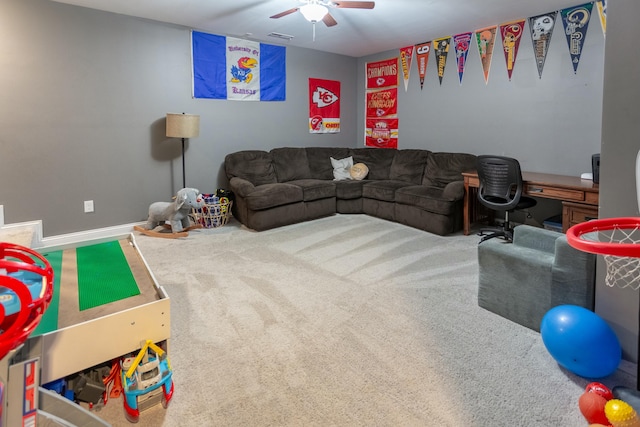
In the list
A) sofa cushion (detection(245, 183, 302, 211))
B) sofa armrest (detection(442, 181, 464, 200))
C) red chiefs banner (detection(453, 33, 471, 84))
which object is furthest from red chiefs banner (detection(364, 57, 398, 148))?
sofa cushion (detection(245, 183, 302, 211))

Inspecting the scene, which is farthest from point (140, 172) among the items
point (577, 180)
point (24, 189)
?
point (577, 180)

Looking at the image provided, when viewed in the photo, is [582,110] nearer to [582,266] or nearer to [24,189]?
[582,266]

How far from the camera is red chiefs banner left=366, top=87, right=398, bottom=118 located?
597 centimetres

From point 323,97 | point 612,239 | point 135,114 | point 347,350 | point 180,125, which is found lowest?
point 347,350

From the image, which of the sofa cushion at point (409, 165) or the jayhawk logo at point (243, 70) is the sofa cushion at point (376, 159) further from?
the jayhawk logo at point (243, 70)

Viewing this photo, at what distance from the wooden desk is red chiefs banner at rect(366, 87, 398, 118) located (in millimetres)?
2199

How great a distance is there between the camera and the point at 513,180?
3643mm

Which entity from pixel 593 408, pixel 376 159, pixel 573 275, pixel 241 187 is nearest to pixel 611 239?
pixel 573 275

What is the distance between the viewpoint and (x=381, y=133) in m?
6.27

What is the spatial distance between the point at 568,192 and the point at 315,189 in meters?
2.73

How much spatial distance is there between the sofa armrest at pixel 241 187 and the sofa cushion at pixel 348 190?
4.05 ft

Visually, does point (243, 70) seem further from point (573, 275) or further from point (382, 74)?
point (573, 275)

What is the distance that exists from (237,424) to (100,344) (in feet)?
2.10

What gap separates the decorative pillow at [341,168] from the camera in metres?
5.71
